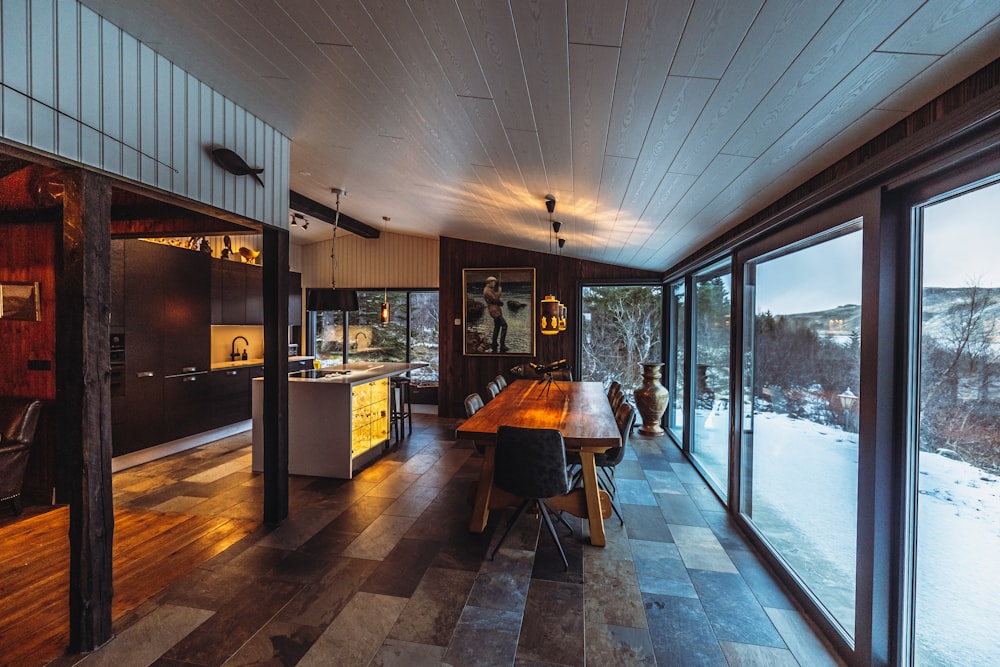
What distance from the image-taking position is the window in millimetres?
7703

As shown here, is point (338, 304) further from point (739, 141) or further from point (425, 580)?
point (739, 141)

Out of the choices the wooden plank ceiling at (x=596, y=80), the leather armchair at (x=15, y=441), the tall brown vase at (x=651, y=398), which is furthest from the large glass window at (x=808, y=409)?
the leather armchair at (x=15, y=441)

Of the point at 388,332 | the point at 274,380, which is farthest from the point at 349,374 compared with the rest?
the point at 388,332

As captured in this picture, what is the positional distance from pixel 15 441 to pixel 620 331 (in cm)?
640

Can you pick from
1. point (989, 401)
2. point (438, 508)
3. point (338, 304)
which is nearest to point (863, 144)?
point (989, 401)

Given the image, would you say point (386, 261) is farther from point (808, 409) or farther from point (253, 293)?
point (808, 409)

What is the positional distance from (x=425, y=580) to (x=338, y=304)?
10.6 feet

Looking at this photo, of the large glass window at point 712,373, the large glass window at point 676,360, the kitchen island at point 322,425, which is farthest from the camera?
the large glass window at point 676,360

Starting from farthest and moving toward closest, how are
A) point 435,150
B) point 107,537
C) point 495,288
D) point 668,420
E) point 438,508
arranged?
point 495,288 → point 668,420 → point 438,508 → point 435,150 → point 107,537

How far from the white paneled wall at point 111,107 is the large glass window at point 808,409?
3365 millimetres

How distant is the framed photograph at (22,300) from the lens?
3604 millimetres

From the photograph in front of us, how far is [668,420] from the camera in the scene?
6387mm

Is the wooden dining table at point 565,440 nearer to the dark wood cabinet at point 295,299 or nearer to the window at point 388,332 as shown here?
the window at point 388,332

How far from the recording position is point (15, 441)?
11.0 feet
